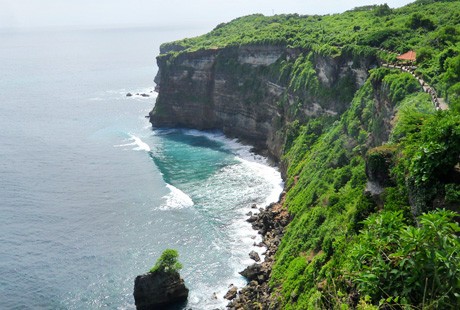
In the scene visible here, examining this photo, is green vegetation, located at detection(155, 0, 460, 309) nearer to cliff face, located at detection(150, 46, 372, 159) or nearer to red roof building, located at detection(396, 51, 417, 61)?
cliff face, located at detection(150, 46, 372, 159)

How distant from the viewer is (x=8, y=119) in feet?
464

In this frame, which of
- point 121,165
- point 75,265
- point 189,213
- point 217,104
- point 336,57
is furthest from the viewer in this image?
point 217,104

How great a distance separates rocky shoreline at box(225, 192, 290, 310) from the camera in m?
50.3

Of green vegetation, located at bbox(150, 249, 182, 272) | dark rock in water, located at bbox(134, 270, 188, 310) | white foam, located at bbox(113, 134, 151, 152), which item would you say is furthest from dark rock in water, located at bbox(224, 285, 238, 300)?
white foam, located at bbox(113, 134, 151, 152)

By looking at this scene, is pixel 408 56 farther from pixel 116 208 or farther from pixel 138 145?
pixel 138 145

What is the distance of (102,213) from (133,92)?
118 meters

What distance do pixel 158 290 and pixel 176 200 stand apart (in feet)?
95.2

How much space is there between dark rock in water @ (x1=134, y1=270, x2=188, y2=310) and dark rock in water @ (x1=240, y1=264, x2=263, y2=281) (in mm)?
7532

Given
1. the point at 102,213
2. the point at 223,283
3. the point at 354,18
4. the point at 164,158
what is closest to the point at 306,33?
the point at 354,18

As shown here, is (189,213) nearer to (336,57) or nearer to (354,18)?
(336,57)

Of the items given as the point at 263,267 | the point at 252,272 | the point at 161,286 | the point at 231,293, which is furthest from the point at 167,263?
the point at 263,267

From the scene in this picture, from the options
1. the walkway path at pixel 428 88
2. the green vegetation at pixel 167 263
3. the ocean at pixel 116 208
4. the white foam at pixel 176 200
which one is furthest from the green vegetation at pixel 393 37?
the green vegetation at pixel 167 263

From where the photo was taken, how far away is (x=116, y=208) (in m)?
78.0

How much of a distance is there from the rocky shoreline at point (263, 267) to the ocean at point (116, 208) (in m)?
1.72
